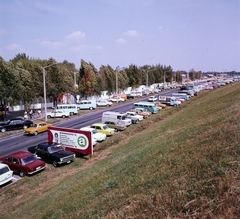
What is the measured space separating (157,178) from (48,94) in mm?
38969

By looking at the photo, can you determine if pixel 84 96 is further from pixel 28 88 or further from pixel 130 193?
pixel 130 193

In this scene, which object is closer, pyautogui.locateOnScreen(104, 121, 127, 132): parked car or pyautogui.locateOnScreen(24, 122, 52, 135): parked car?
pyautogui.locateOnScreen(24, 122, 52, 135): parked car

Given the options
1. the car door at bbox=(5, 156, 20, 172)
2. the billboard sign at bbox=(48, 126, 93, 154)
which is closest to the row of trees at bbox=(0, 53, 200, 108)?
the billboard sign at bbox=(48, 126, 93, 154)

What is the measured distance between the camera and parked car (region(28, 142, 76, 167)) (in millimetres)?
16719

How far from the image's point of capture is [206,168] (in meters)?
6.16

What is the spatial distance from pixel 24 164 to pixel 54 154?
8.32 ft

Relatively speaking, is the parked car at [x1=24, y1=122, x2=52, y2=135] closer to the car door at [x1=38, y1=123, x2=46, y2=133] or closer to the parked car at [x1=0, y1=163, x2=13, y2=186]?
the car door at [x1=38, y1=123, x2=46, y2=133]

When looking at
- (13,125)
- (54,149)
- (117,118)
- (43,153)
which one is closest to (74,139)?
(54,149)

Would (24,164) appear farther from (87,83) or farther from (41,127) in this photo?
(87,83)

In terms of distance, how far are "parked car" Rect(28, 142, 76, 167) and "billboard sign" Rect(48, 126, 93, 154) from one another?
105 cm

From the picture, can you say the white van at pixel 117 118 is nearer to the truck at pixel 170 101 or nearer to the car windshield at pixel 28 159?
the car windshield at pixel 28 159

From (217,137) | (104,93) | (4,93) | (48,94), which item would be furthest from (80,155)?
(104,93)

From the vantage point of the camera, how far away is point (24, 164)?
15133 mm

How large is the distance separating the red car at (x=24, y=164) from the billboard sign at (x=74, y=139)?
371 cm
